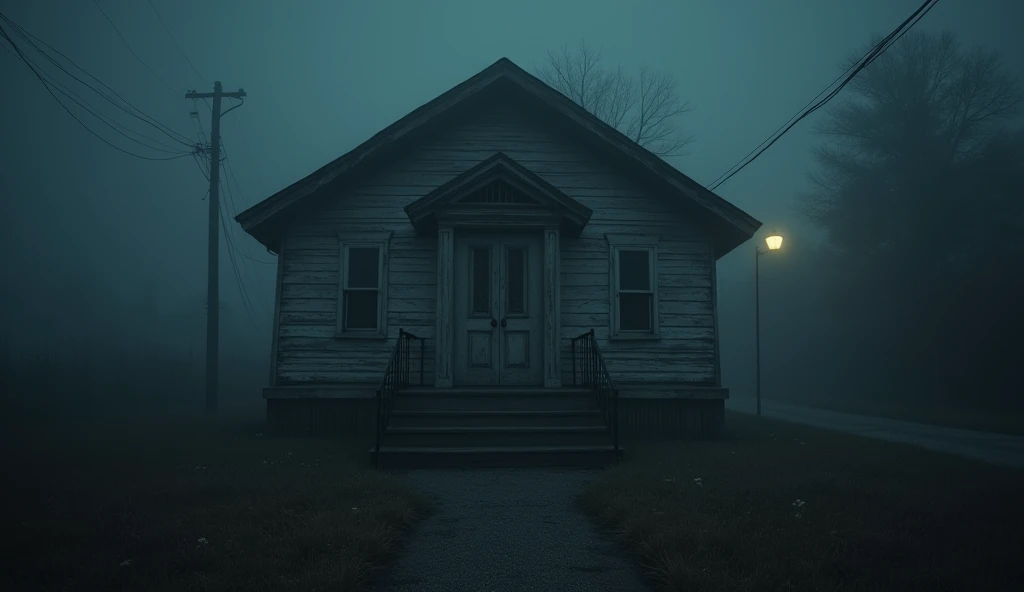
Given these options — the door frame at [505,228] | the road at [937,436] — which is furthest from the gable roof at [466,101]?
the road at [937,436]

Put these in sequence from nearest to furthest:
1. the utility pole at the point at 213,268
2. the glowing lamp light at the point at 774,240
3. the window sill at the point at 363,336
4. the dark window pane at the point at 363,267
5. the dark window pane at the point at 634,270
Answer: the window sill at the point at 363,336
the dark window pane at the point at 363,267
the dark window pane at the point at 634,270
the utility pole at the point at 213,268
the glowing lamp light at the point at 774,240

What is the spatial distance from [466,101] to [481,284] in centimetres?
389

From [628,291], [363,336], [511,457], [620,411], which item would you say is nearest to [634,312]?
[628,291]

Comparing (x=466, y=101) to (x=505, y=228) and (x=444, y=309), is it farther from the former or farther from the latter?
(x=444, y=309)

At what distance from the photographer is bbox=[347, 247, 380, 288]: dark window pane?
503 inches

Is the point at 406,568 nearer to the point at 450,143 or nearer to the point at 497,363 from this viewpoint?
the point at 497,363

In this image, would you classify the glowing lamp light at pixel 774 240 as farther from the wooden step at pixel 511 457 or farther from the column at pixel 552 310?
the wooden step at pixel 511 457

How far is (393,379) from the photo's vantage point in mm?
10562

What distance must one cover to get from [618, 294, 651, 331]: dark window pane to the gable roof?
207 centimetres

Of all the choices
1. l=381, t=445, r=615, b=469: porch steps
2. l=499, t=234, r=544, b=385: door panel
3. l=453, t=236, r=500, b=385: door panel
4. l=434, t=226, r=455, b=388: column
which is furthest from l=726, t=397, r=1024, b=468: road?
l=434, t=226, r=455, b=388: column

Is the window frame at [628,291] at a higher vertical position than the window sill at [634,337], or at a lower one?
higher

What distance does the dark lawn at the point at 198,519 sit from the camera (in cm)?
442

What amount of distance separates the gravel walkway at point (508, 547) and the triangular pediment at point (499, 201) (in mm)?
5270

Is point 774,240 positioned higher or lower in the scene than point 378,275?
higher
